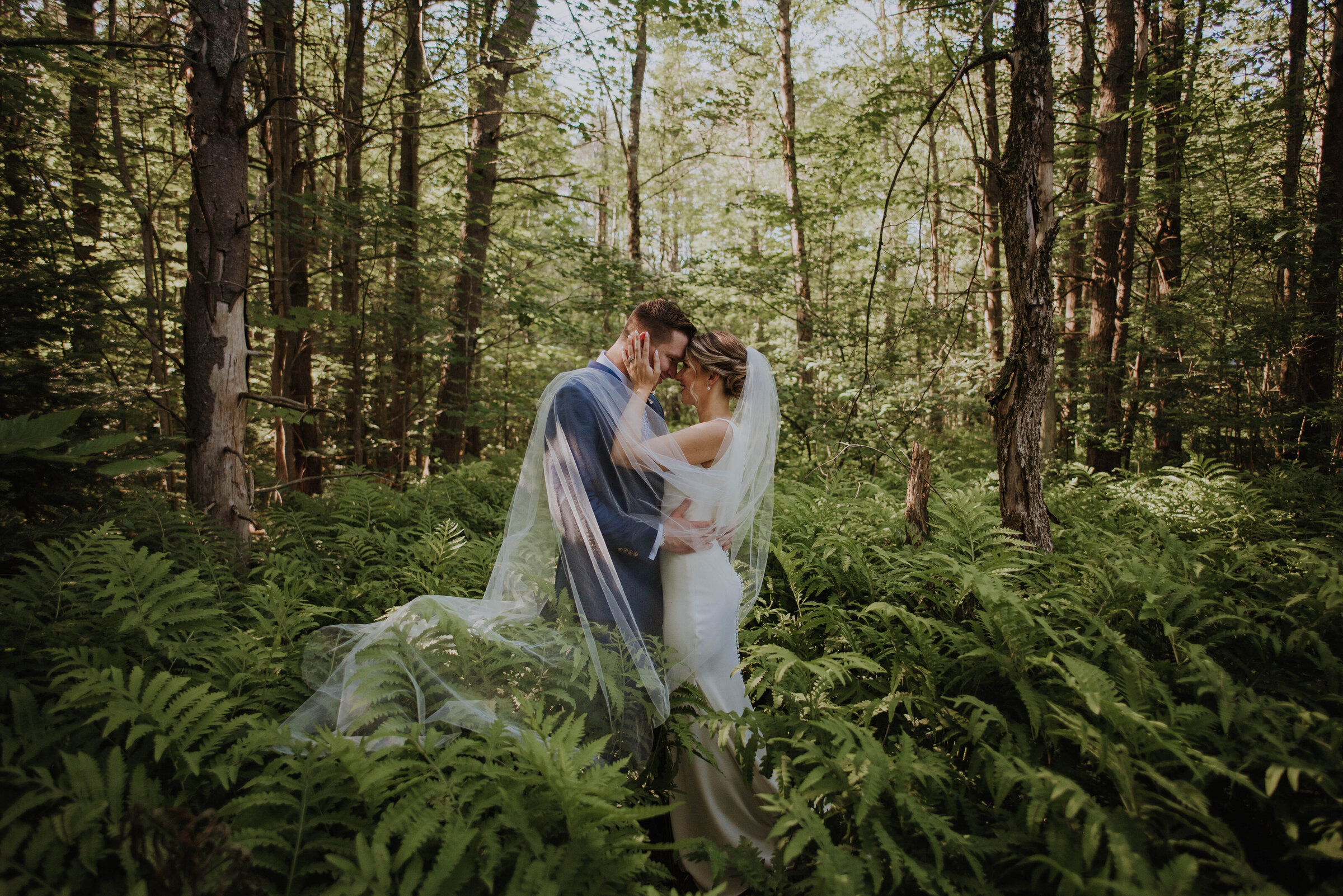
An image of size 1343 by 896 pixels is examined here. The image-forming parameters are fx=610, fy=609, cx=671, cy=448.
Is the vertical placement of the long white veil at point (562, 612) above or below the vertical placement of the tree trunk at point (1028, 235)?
below

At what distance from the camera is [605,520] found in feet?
9.41

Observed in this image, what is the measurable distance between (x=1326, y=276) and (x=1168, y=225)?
2226 millimetres

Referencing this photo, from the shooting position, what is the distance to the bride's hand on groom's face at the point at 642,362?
3.19m

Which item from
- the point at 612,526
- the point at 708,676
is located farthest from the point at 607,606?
the point at 708,676

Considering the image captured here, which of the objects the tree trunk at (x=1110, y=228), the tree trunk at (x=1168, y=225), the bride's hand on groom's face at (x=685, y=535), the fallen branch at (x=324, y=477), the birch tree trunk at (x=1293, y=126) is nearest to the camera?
the bride's hand on groom's face at (x=685, y=535)

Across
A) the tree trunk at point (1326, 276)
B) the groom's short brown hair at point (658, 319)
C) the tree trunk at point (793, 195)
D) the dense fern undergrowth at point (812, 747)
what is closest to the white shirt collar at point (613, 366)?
the groom's short brown hair at point (658, 319)

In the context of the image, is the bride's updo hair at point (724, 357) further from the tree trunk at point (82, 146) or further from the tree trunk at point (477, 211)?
the tree trunk at point (82, 146)

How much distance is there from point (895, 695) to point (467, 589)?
266 cm

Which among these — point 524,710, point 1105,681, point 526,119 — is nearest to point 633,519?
point 524,710

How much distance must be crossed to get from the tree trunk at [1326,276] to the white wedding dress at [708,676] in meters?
6.82

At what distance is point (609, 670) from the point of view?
2662 mm

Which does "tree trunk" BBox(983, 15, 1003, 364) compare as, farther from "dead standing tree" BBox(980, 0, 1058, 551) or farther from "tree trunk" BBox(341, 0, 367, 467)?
"tree trunk" BBox(341, 0, 367, 467)

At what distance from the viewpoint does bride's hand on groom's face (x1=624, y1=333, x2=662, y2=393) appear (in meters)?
3.19

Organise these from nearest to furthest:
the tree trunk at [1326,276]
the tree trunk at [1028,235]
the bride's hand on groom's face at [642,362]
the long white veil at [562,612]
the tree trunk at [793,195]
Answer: the long white veil at [562,612]
the bride's hand on groom's face at [642,362]
the tree trunk at [1028,235]
the tree trunk at [1326,276]
the tree trunk at [793,195]
